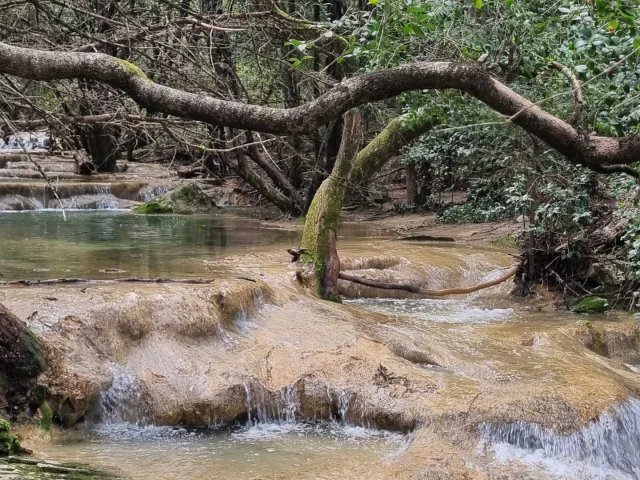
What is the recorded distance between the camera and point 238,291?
25.0 feet

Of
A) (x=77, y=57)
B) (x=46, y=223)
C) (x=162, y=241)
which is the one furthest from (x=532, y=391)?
(x=46, y=223)

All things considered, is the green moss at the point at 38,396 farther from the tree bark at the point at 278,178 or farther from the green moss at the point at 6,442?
the tree bark at the point at 278,178

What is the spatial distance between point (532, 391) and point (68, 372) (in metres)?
3.63

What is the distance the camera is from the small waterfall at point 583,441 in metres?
5.64

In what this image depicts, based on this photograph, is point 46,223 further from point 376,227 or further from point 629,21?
point 629,21

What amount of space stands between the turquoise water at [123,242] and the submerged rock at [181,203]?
621 millimetres

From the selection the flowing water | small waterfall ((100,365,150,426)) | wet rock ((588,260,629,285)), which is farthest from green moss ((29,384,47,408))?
wet rock ((588,260,629,285))

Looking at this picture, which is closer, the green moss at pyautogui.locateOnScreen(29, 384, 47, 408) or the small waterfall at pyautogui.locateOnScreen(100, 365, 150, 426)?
the green moss at pyautogui.locateOnScreen(29, 384, 47, 408)

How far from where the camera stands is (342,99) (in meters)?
3.31

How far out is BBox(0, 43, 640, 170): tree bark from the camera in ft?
10.9

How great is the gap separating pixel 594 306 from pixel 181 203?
12.0m

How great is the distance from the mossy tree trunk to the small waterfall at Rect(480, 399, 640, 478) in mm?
3839

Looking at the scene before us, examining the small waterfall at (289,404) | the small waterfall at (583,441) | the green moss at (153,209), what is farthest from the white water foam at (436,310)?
the green moss at (153,209)

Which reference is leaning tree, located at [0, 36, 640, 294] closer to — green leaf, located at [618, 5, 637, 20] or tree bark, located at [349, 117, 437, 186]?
green leaf, located at [618, 5, 637, 20]
